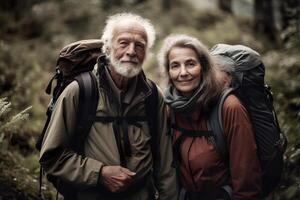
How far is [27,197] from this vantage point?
5262 millimetres

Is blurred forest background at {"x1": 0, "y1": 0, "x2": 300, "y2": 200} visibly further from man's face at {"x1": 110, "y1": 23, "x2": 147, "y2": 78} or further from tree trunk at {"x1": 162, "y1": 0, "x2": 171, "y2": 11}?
man's face at {"x1": 110, "y1": 23, "x2": 147, "y2": 78}

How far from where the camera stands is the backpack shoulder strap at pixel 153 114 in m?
4.33

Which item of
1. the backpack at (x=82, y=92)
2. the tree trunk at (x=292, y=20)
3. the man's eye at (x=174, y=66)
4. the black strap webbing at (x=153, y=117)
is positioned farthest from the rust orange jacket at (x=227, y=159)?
the tree trunk at (x=292, y=20)

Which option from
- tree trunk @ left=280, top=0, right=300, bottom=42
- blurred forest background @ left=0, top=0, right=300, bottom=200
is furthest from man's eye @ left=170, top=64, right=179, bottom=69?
tree trunk @ left=280, top=0, right=300, bottom=42

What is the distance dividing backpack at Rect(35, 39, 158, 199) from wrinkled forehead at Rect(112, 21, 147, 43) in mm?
341

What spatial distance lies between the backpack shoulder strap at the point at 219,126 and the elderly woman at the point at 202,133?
0.13ft

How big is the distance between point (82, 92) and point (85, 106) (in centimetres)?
14

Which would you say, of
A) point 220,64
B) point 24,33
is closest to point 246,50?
point 220,64

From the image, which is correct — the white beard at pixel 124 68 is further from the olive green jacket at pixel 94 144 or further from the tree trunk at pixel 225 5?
the tree trunk at pixel 225 5

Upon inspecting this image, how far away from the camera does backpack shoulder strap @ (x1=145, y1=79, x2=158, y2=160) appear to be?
14.2ft

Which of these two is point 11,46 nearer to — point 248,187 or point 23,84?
point 23,84

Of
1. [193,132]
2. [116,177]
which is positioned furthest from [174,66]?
[116,177]

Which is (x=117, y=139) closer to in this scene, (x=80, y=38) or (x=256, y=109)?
(x=256, y=109)

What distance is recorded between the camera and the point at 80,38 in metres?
13.6
